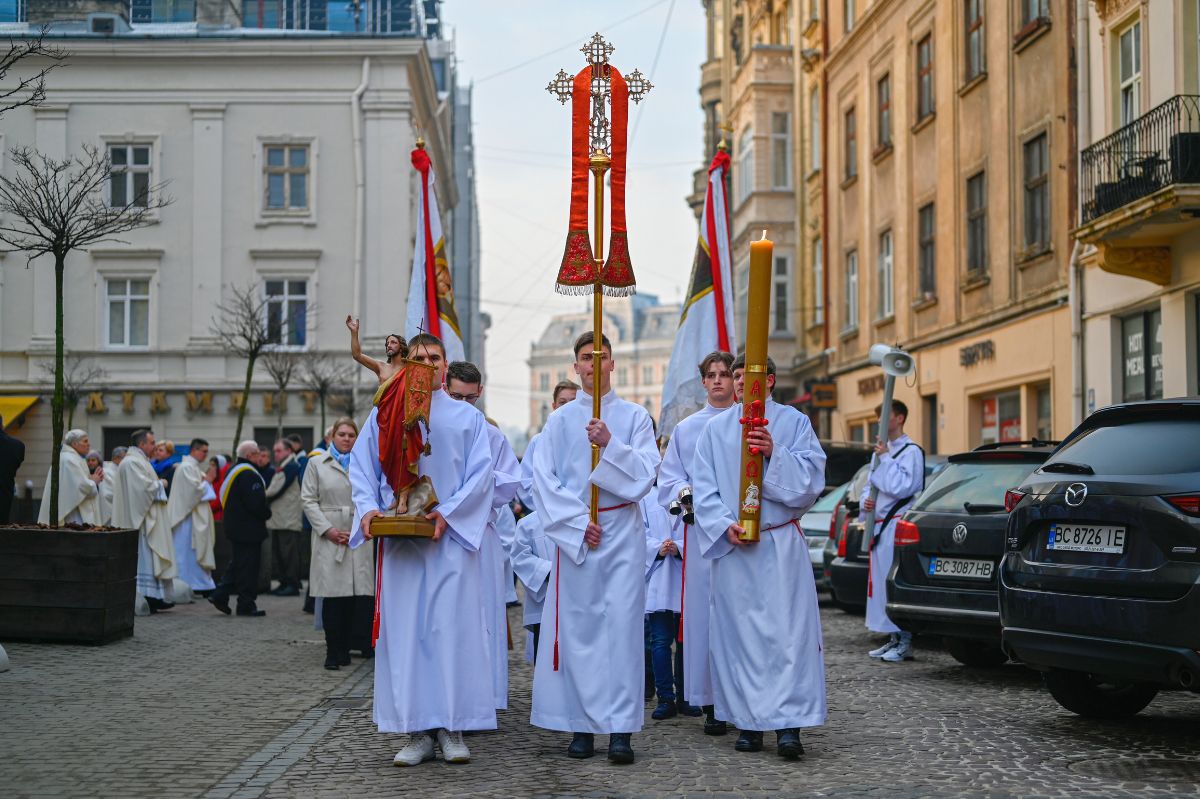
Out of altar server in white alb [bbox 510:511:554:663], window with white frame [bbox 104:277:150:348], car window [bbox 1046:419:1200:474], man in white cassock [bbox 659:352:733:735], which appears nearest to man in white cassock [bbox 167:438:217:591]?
altar server in white alb [bbox 510:511:554:663]

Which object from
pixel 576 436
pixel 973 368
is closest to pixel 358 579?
pixel 576 436

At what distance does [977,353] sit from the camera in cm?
2478

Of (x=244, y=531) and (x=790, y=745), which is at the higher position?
(x=244, y=531)

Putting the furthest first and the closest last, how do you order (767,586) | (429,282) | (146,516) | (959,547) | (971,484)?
(146,516), (429,282), (971,484), (959,547), (767,586)

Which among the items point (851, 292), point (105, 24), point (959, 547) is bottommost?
point (959, 547)

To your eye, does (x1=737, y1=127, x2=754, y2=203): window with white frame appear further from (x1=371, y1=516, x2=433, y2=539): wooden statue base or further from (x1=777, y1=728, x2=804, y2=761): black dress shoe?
(x1=371, y1=516, x2=433, y2=539): wooden statue base

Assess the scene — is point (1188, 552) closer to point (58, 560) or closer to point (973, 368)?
point (58, 560)

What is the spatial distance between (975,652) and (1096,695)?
2.91 metres

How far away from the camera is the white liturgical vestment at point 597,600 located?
7.56 meters

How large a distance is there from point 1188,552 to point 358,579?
661 centimetres

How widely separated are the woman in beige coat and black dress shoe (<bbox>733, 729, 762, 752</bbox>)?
469 centimetres

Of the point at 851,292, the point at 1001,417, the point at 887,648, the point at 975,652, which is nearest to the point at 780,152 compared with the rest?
the point at 851,292

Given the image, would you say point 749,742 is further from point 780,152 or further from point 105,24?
point 105,24

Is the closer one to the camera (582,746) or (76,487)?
(582,746)
